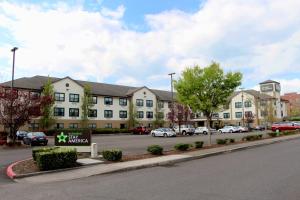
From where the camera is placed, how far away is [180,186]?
10.1 m

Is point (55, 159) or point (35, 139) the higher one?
point (35, 139)

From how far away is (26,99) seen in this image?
29.7 meters

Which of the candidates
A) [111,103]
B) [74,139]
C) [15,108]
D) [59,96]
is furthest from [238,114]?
[74,139]

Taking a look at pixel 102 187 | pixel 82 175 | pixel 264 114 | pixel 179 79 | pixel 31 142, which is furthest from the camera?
pixel 264 114

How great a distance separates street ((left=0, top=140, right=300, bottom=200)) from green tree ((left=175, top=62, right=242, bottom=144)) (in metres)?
12.2

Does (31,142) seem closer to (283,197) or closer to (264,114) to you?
(283,197)

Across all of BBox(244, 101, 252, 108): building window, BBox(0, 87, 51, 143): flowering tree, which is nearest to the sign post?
BBox(0, 87, 51, 143): flowering tree

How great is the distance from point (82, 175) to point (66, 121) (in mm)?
49443

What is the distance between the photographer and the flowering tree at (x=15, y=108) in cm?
2917

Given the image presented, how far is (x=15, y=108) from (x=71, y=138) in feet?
40.8

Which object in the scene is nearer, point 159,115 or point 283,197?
point 283,197

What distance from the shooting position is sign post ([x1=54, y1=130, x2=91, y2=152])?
62.3 ft

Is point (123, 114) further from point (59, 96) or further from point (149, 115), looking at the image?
point (59, 96)

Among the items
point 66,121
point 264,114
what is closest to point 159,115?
point 66,121
